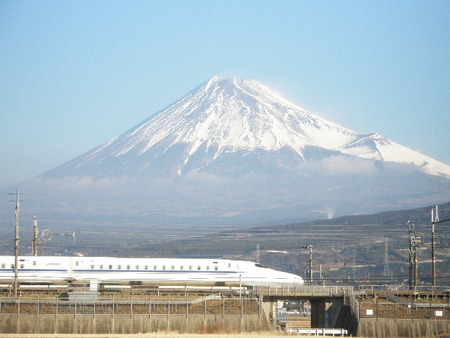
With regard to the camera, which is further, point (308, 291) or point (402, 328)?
point (308, 291)

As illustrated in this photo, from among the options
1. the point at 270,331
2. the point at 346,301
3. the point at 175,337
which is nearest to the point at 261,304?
the point at 270,331

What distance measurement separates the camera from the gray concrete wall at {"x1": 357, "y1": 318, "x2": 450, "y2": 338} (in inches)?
2803

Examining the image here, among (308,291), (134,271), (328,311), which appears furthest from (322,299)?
(134,271)

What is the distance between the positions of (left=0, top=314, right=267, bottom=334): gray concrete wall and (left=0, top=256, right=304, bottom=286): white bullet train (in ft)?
65.2

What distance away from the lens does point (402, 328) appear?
71.4 m

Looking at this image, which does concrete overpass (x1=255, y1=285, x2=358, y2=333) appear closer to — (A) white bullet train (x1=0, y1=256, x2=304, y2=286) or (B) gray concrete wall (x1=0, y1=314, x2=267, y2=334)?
(B) gray concrete wall (x1=0, y1=314, x2=267, y2=334)

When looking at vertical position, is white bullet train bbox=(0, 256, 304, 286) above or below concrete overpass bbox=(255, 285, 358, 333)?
above

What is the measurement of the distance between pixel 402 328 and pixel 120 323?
21375 mm

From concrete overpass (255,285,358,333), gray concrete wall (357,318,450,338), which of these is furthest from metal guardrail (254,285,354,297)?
gray concrete wall (357,318,450,338)

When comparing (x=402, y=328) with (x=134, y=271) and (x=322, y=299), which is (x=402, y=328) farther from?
(x=134, y=271)

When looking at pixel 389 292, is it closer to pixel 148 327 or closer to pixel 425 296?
pixel 425 296

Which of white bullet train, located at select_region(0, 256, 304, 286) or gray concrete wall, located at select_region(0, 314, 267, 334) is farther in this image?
white bullet train, located at select_region(0, 256, 304, 286)

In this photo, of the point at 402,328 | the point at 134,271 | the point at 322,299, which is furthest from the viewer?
the point at 134,271

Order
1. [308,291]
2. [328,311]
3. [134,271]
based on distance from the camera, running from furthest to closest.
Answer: [134,271]
[328,311]
[308,291]
